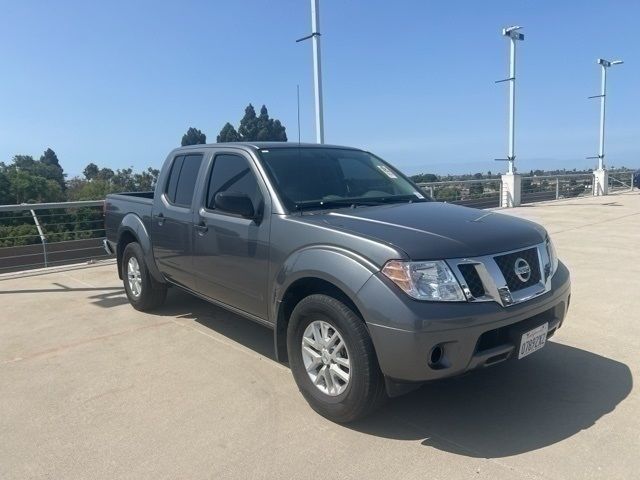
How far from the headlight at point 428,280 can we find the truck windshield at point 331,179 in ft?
3.90

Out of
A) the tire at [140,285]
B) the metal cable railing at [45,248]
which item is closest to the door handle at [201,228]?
the tire at [140,285]

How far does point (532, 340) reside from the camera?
11.0 ft

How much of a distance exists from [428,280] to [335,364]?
0.83m

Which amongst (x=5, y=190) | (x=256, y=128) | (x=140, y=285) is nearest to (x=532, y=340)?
(x=140, y=285)

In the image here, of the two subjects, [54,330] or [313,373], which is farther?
[54,330]

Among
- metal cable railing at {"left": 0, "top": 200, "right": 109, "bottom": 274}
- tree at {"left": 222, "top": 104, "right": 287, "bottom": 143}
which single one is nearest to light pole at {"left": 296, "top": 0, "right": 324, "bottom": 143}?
tree at {"left": 222, "top": 104, "right": 287, "bottom": 143}

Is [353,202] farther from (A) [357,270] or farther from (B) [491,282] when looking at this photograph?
(B) [491,282]

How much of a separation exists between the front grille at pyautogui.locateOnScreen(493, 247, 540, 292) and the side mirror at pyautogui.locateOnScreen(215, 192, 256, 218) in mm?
1770

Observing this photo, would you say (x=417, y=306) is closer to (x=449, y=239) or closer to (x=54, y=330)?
(x=449, y=239)

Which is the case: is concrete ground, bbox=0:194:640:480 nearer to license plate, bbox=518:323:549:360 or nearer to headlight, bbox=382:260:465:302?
license plate, bbox=518:323:549:360

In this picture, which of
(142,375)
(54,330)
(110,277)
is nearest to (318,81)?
(110,277)

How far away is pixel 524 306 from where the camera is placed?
10.6 feet

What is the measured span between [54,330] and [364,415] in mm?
3806

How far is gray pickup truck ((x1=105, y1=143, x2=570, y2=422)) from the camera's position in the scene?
9.91 feet
